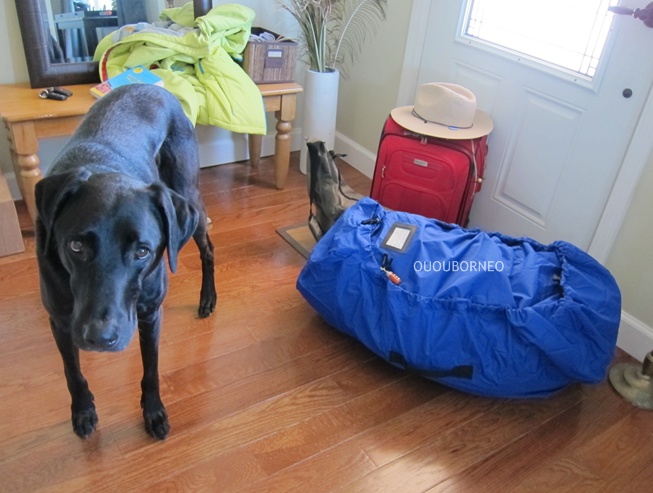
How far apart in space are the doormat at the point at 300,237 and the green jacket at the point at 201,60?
1.51ft

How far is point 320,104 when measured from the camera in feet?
9.07

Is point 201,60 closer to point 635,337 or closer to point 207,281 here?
point 207,281

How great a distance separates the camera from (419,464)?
1.55 m

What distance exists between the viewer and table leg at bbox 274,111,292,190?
270 centimetres

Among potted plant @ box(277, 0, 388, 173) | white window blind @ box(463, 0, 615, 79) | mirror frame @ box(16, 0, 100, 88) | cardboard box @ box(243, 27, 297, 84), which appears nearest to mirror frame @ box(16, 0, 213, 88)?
mirror frame @ box(16, 0, 100, 88)

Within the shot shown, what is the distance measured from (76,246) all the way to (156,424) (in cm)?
65

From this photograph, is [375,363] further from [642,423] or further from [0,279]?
[0,279]

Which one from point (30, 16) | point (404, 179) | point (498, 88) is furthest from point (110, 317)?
point (498, 88)

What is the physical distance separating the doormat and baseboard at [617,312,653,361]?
4.08 ft

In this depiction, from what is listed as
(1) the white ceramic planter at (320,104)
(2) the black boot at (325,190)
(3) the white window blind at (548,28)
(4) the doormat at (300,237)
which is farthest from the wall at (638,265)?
(1) the white ceramic planter at (320,104)

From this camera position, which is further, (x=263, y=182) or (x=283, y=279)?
(x=263, y=182)

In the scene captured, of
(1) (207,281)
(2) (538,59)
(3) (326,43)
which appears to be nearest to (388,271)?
(1) (207,281)

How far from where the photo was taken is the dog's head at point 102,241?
1101mm

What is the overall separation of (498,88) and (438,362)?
128cm
